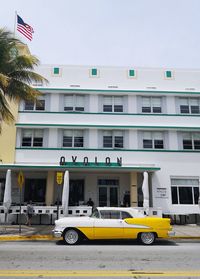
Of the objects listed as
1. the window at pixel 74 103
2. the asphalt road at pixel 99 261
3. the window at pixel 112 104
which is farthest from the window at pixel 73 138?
the asphalt road at pixel 99 261

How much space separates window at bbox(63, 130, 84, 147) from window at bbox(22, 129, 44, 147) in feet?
6.25

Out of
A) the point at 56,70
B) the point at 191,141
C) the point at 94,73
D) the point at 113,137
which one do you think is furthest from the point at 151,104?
the point at 56,70

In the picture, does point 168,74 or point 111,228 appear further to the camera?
point 168,74

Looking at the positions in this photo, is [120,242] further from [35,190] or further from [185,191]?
[35,190]

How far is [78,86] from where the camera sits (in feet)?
80.8

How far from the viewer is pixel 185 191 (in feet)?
73.3

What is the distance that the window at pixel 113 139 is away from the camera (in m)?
23.3

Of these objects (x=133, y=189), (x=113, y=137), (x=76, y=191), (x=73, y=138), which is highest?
(x=113, y=137)

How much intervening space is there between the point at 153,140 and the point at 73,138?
6505mm

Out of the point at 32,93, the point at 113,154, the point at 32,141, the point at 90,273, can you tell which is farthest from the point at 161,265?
the point at 32,141

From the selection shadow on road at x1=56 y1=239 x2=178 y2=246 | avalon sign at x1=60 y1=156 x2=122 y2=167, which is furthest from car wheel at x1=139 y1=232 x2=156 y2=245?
avalon sign at x1=60 y1=156 x2=122 y2=167

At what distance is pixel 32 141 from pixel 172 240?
542 inches

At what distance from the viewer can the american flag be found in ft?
80.7

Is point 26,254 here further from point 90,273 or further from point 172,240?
point 172,240
